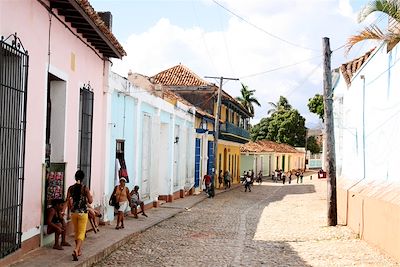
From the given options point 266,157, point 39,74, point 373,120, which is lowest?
point 266,157

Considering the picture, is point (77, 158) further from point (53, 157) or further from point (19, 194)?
point (19, 194)

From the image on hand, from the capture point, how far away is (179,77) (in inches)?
1340

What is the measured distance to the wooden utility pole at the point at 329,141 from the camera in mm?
14945

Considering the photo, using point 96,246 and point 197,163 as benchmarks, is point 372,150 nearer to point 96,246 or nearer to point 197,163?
point 96,246

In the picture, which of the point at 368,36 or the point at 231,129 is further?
the point at 231,129

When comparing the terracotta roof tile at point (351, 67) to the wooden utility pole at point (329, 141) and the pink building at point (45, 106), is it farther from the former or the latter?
the pink building at point (45, 106)

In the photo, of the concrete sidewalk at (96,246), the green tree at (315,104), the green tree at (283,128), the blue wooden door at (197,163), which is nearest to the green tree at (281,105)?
the green tree at (283,128)

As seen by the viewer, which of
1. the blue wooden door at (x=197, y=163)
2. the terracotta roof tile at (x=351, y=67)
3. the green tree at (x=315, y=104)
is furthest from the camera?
the green tree at (x=315, y=104)

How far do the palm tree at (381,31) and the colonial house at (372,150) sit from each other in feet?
0.70

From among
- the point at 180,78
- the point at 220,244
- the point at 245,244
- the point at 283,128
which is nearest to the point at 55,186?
the point at 220,244

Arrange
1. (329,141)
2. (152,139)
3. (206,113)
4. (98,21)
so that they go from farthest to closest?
(206,113) < (152,139) < (329,141) < (98,21)

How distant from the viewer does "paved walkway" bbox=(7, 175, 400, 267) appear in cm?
928

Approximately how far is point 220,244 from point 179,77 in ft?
76.5

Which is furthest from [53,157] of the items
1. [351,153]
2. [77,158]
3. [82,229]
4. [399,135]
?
[351,153]
